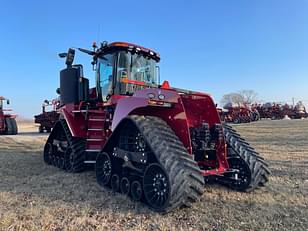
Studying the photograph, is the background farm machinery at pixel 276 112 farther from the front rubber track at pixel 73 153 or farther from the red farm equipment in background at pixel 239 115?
the front rubber track at pixel 73 153

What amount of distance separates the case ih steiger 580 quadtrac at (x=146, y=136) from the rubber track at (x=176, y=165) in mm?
13

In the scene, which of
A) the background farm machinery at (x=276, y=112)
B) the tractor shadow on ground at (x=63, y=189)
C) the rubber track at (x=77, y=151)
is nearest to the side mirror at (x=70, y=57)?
the rubber track at (x=77, y=151)

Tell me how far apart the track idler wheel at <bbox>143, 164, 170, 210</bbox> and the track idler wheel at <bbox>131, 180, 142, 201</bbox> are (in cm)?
23

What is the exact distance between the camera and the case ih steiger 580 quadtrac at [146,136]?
14.3ft

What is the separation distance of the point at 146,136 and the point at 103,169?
72.9 inches


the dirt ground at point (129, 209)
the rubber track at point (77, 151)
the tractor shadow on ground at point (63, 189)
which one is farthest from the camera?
the rubber track at point (77, 151)

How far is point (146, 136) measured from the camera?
15.1 feet

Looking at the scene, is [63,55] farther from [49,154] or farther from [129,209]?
[129,209]

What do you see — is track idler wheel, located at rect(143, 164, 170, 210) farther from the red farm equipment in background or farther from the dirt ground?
the red farm equipment in background

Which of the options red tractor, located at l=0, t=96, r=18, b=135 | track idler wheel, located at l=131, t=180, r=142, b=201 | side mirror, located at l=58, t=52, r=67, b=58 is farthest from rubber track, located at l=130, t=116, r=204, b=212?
red tractor, located at l=0, t=96, r=18, b=135

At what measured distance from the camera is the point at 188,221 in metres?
3.99

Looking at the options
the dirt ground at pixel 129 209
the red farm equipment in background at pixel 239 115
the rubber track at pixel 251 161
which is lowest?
the dirt ground at pixel 129 209

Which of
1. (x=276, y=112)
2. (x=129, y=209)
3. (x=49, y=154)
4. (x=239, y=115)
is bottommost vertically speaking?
(x=129, y=209)

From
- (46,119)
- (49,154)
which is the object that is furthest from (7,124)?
(49,154)
